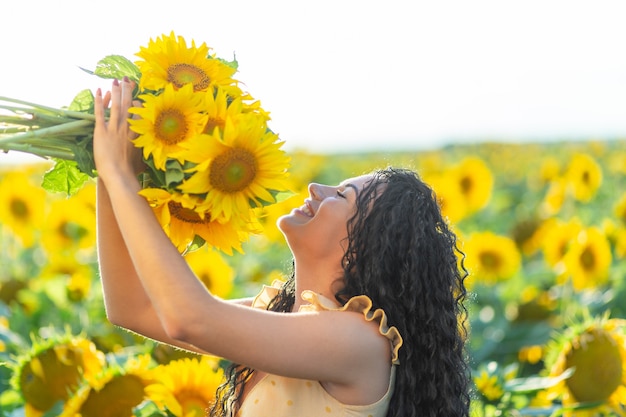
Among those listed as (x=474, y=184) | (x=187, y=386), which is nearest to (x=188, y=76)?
(x=187, y=386)

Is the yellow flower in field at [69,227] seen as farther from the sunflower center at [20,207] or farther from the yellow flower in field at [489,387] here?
the yellow flower in field at [489,387]

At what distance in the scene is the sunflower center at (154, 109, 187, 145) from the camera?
1.79 metres

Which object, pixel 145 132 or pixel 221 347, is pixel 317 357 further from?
pixel 145 132

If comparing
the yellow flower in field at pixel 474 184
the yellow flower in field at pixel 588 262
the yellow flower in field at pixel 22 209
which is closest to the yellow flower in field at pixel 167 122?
the yellow flower in field at pixel 588 262

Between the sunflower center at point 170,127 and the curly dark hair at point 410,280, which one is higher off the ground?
the sunflower center at point 170,127

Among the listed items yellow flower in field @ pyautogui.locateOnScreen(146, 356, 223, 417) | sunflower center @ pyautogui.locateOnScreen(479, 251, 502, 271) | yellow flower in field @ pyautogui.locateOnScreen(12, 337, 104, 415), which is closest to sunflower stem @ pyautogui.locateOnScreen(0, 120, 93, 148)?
yellow flower in field @ pyautogui.locateOnScreen(146, 356, 223, 417)

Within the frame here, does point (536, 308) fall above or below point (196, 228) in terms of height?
below

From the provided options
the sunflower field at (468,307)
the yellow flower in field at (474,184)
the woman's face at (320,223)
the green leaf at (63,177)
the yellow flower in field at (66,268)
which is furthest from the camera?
the yellow flower in field at (474,184)

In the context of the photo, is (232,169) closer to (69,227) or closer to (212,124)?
(212,124)

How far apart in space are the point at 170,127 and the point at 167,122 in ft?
0.03

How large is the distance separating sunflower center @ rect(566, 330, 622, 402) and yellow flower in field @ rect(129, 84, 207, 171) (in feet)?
5.80

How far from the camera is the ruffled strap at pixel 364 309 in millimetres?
2023

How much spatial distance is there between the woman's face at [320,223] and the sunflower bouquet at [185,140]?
0.55ft

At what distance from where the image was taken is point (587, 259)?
4.66 metres
